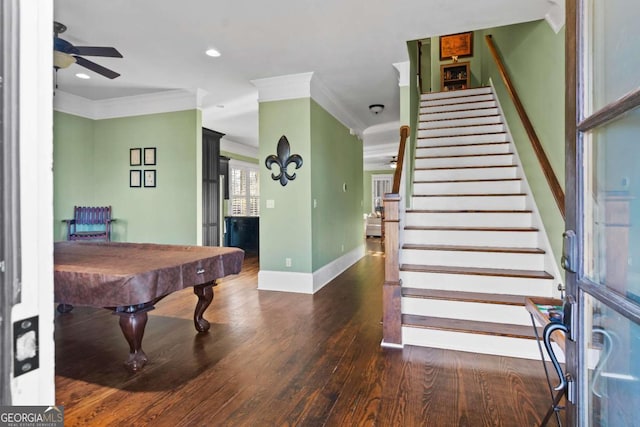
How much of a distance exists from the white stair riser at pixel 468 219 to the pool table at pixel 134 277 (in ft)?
6.30

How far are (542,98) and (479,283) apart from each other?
1.72 metres

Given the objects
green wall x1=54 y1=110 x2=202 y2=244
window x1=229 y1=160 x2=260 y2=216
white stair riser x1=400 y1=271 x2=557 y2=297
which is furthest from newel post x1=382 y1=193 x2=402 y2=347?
window x1=229 y1=160 x2=260 y2=216

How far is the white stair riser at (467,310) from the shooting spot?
259cm

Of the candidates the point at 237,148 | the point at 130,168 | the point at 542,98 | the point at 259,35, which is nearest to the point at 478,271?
the point at 542,98

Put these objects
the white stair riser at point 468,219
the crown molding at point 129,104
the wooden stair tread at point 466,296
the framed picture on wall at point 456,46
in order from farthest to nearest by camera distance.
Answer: the framed picture on wall at point 456,46 < the crown molding at point 129,104 < the white stair riser at point 468,219 < the wooden stair tread at point 466,296

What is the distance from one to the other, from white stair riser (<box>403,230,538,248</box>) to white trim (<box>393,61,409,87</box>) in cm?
172

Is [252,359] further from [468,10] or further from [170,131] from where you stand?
[170,131]

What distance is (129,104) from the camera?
5191mm

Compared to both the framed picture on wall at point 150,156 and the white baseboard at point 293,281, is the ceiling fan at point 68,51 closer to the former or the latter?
the framed picture on wall at point 150,156

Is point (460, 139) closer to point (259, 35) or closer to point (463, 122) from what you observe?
point (463, 122)

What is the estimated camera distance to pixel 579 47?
0.86 meters

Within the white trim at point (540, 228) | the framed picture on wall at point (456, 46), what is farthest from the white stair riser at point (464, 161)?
the framed picture on wall at point (456, 46)

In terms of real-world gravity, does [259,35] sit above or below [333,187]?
above

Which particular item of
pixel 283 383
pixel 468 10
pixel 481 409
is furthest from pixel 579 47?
pixel 468 10
